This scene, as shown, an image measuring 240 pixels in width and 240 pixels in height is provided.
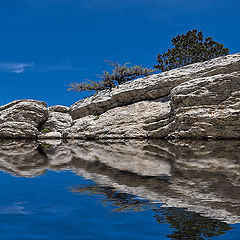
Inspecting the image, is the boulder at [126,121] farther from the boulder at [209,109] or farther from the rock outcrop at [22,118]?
the rock outcrop at [22,118]

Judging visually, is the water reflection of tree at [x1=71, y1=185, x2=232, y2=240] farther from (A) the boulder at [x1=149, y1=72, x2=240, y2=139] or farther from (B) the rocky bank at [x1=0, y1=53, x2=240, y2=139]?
(B) the rocky bank at [x1=0, y1=53, x2=240, y2=139]

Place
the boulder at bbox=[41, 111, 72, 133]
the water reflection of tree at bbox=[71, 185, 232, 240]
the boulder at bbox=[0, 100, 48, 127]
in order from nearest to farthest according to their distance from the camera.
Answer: the water reflection of tree at bbox=[71, 185, 232, 240] → the boulder at bbox=[0, 100, 48, 127] → the boulder at bbox=[41, 111, 72, 133]

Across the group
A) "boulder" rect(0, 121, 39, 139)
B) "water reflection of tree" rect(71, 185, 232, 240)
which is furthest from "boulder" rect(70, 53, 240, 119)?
"water reflection of tree" rect(71, 185, 232, 240)

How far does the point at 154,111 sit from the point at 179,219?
727 inches

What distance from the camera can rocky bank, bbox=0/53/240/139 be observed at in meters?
17.0

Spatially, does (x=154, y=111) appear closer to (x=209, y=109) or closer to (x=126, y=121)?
(x=126, y=121)

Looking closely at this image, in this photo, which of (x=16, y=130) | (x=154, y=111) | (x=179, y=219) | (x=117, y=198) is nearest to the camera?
(x=179, y=219)

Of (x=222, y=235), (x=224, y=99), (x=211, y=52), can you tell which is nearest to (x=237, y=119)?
(x=224, y=99)

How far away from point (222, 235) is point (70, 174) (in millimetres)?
4214

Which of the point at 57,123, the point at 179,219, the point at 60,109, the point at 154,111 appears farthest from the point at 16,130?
the point at 179,219

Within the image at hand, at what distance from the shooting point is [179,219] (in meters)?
2.85

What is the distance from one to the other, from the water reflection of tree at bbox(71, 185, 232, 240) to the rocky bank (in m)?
13.9

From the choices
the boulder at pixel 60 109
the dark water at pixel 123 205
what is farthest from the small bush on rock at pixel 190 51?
the dark water at pixel 123 205

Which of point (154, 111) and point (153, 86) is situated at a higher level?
point (153, 86)
